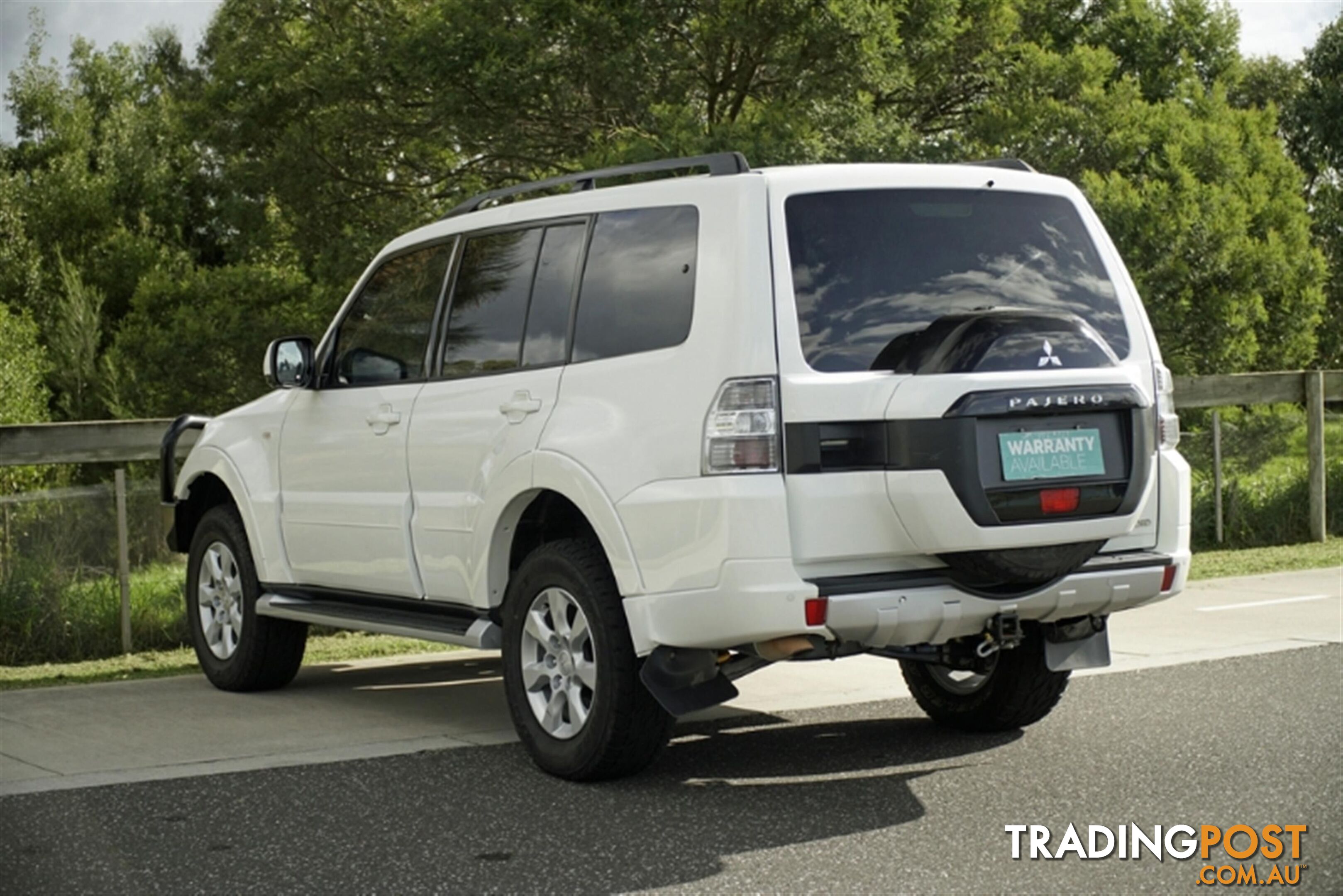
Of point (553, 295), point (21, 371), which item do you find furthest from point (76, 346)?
point (553, 295)

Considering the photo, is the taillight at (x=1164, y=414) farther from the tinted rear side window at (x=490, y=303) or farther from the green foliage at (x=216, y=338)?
the green foliage at (x=216, y=338)

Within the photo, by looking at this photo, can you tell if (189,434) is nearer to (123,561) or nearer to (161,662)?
(123,561)

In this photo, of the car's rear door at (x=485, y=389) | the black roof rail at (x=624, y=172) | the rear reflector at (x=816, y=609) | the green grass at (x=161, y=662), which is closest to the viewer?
the rear reflector at (x=816, y=609)

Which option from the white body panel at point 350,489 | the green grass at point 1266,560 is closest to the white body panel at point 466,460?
the white body panel at point 350,489

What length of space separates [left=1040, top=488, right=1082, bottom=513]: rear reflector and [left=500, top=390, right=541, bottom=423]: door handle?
6.11 ft

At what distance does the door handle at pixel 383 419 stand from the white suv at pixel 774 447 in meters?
0.02

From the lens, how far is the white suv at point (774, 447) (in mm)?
5531

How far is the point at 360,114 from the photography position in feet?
80.3

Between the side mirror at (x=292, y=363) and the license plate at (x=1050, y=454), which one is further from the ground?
the side mirror at (x=292, y=363)

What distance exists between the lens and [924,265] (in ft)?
19.6

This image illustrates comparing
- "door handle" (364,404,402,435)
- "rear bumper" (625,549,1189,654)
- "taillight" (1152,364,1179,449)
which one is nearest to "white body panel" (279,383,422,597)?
"door handle" (364,404,402,435)

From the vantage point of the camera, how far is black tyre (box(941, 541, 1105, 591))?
223 inches

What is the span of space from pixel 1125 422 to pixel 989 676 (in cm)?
152

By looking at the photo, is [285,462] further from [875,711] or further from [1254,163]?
[1254,163]
